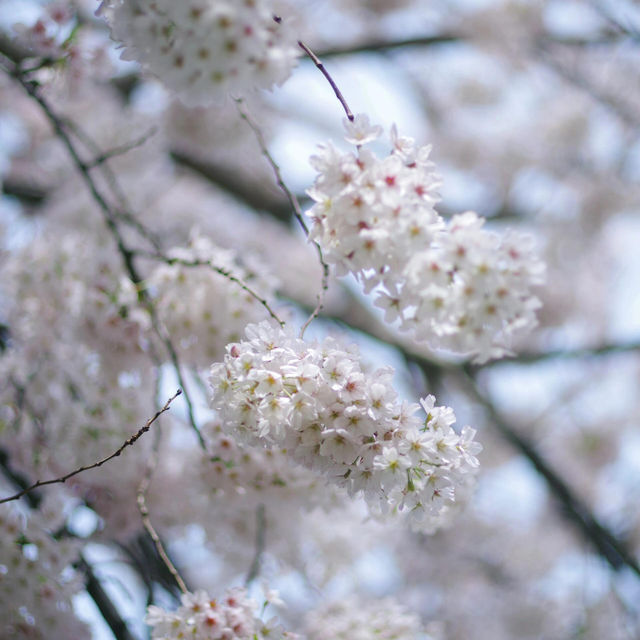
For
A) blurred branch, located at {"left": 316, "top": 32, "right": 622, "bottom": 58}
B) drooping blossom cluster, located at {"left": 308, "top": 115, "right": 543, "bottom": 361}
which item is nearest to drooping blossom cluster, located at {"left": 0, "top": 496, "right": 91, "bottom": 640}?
drooping blossom cluster, located at {"left": 308, "top": 115, "right": 543, "bottom": 361}

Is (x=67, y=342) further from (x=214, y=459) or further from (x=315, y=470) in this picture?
(x=315, y=470)

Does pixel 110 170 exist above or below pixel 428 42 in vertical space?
below

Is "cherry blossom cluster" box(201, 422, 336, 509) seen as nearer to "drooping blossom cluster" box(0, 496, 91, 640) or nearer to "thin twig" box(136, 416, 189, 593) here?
"thin twig" box(136, 416, 189, 593)

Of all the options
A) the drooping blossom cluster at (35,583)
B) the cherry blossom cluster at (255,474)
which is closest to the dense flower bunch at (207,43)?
the cherry blossom cluster at (255,474)

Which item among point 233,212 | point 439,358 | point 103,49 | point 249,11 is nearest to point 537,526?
point 439,358

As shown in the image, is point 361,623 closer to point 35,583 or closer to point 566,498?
point 35,583

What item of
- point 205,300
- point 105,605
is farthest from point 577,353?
point 105,605
